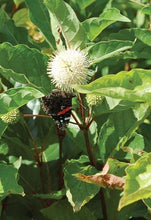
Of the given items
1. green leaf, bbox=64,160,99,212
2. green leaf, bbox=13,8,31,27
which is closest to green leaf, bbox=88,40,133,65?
green leaf, bbox=64,160,99,212

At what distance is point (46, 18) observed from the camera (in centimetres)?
146

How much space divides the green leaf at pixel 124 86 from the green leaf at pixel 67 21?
381mm

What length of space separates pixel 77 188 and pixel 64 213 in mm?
213

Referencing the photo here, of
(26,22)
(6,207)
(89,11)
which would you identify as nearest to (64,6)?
(89,11)

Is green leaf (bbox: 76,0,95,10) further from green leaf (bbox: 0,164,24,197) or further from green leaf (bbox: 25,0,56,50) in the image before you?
green leaf (bbox: 0,164,24,197)

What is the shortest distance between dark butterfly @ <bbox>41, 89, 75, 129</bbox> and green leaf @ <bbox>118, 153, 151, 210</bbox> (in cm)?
37

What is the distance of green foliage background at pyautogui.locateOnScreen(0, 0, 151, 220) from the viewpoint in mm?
980

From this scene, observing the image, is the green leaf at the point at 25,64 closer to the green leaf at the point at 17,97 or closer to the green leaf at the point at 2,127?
the green leaf at the point at 17,97

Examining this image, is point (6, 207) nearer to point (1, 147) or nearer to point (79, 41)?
point (1, 147)

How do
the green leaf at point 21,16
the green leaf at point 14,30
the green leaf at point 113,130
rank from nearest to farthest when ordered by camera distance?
the green leaf at point 113,130 < the green leaf at point 14,30 < the green leaf at point 21,16

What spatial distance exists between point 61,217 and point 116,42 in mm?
594

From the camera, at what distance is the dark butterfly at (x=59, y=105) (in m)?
1.29

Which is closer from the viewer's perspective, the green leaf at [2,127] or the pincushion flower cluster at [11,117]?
the green leaf at [2,127]

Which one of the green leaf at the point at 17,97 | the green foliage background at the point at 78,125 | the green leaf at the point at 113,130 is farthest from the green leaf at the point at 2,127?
the green leaf at the point at 113,130
